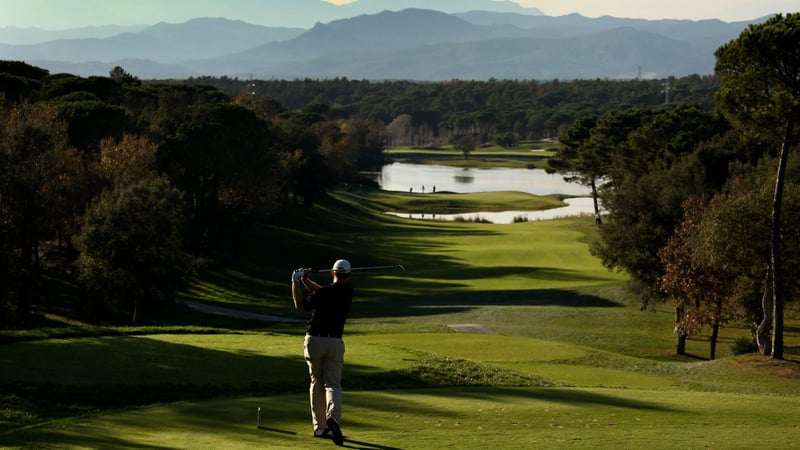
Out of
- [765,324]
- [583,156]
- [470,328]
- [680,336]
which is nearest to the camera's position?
[765,324]

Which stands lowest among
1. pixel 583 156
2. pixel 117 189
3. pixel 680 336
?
pixel 680 336

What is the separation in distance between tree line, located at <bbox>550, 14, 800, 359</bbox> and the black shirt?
20538mm

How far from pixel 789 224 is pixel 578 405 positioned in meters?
18.8

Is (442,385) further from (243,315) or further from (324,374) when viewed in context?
(243,315)

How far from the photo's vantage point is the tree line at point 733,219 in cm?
3125

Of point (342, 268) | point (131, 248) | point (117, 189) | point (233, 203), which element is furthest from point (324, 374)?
point (233, 203)

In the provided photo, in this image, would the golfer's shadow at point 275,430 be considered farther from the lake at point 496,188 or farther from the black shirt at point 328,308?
the lake at point 496,188

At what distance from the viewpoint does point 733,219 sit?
34.4m

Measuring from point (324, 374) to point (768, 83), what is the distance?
21.8 metres

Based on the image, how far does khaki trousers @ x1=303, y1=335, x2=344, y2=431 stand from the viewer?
15180 millimetres

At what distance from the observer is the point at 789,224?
35188 millimetres

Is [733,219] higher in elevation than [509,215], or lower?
higher

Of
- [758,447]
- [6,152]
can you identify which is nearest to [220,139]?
[6,152]

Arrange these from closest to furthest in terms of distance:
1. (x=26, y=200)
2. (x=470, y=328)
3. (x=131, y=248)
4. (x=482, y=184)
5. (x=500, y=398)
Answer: (x=500, y=398)
(x=26, y=200)
(x=131, y=248)
(x=470, y=328)
(x=482, y=184)
